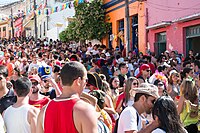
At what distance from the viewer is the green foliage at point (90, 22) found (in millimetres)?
25781

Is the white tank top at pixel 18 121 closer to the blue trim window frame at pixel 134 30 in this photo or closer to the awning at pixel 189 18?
the awning at pixel 189 18

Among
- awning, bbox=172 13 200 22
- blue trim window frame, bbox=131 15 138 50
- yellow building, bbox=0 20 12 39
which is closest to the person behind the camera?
awning, bbox=172 13 200 22

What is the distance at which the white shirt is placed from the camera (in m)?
4.51

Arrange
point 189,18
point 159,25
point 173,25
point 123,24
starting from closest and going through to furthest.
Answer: point 189,18 → point 173,25 → point 159,25 → point 123,24

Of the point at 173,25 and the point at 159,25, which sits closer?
the point at 173,25

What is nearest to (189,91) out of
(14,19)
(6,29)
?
(14,19)

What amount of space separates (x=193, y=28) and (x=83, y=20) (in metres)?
10.5

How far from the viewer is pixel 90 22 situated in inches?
1013

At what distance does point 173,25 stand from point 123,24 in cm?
694

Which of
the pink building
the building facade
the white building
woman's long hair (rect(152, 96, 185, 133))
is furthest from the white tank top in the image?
the building facade

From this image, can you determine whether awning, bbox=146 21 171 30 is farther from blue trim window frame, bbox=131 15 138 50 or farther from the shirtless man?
the shirtless man

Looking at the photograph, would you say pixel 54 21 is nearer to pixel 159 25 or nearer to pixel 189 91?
pixel 159 25

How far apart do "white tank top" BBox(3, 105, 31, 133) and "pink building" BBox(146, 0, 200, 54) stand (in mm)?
11611

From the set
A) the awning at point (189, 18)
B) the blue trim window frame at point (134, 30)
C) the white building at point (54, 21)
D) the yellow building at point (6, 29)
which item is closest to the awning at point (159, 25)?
the awning at point (189, 18)
